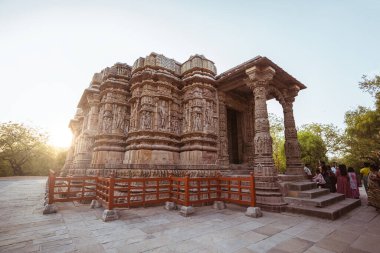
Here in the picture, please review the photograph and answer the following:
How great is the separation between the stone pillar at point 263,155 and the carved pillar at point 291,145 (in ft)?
7.09

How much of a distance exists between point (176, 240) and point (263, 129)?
4695 mm

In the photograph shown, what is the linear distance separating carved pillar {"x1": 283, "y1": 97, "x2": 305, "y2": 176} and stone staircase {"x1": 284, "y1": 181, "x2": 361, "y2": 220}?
4.00 ft

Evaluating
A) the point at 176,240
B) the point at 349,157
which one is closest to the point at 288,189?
the point at 176,240

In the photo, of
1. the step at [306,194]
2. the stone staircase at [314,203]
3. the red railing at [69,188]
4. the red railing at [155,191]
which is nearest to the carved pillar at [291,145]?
the stone staircase at [314,203]

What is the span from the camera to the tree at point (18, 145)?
29.2 meters

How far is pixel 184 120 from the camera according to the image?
333 inches

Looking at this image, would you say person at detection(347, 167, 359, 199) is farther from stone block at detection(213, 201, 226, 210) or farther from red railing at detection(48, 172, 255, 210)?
stone block at detection(213, 201, 226, 210)

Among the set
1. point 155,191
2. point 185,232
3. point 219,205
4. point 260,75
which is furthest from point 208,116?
point 185,232

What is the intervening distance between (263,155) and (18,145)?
38.4 metres

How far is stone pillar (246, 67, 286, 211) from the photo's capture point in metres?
5.70

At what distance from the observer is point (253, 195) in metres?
5.12

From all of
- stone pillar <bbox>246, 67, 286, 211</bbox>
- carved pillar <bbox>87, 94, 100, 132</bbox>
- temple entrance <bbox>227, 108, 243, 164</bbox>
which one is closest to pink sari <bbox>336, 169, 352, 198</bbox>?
stone pillar <bbox>246, 67, 286, 211</bbox>

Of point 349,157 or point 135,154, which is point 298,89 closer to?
point 135,154

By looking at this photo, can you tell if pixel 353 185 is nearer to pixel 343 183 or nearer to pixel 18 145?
pixel 343 183
